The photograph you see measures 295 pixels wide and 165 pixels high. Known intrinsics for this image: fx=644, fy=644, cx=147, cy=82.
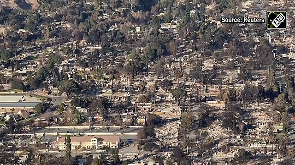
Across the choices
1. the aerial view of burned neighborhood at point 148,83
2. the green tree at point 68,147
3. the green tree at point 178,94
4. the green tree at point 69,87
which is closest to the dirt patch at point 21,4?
the aerial view of burned neighborhood at point 148,83

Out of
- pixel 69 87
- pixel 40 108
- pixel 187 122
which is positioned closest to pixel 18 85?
pixel 69 87

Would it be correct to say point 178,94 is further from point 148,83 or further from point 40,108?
point 40,108

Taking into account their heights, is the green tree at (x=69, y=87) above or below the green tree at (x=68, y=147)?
above

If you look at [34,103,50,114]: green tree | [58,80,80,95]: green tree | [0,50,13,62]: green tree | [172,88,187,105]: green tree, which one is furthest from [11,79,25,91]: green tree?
[172,88,187,105]: green tree

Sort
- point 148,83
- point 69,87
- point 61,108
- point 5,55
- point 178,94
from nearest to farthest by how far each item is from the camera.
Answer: point 61,108, point 178,94, point 69,87, point 148,83, point 5,55

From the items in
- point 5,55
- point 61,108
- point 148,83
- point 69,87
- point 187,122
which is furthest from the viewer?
point 5,55

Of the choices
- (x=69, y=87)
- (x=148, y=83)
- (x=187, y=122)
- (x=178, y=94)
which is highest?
(x=69, y=87)

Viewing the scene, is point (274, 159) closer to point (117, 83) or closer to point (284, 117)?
point (284, 117)

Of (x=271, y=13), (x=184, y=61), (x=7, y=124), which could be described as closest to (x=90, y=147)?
(x=7, y=124)

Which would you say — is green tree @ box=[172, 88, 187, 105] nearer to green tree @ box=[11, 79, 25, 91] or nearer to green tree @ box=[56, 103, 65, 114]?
green tree @ box=[56, 103, 65, 114]

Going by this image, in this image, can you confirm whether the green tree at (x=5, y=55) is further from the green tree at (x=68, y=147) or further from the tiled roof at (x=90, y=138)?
the green tree at (x=68, y=147)
